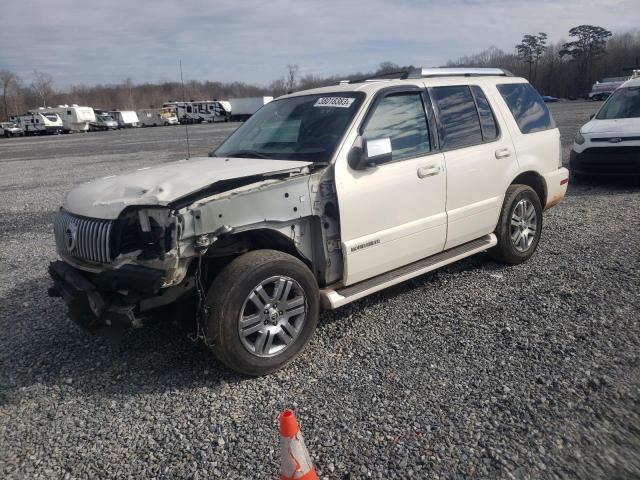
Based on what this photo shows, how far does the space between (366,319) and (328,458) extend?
1.77 meters

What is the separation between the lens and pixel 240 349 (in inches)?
135

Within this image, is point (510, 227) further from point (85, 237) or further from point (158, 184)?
point (85, 237)

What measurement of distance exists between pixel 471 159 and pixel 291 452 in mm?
3453

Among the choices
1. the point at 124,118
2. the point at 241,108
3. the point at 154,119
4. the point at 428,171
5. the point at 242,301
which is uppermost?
the point at 154,119

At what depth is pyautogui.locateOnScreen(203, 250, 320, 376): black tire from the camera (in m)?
3.33

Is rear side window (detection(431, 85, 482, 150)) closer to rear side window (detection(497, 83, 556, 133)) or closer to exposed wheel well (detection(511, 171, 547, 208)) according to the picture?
rear side window (detection(497, 83, 556, 133))

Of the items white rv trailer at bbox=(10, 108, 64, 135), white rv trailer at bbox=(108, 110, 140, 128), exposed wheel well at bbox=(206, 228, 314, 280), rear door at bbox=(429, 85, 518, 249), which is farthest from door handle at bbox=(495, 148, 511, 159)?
white rv trailer at bbox=(108, 110, 140, 128)

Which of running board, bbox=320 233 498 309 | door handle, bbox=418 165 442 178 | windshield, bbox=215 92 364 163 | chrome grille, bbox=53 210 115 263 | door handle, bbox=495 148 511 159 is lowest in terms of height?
running board, bbox=320 233 498 309

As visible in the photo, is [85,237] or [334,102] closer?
[85,237]

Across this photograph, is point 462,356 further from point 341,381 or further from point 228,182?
point 228,182

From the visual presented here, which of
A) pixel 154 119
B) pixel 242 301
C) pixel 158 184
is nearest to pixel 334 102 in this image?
pixel 158 184

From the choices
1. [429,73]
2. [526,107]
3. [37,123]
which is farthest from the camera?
[37,123]

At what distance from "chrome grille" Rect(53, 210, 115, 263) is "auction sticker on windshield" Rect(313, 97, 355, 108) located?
6.73 ft

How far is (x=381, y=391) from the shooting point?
3.34 metres
